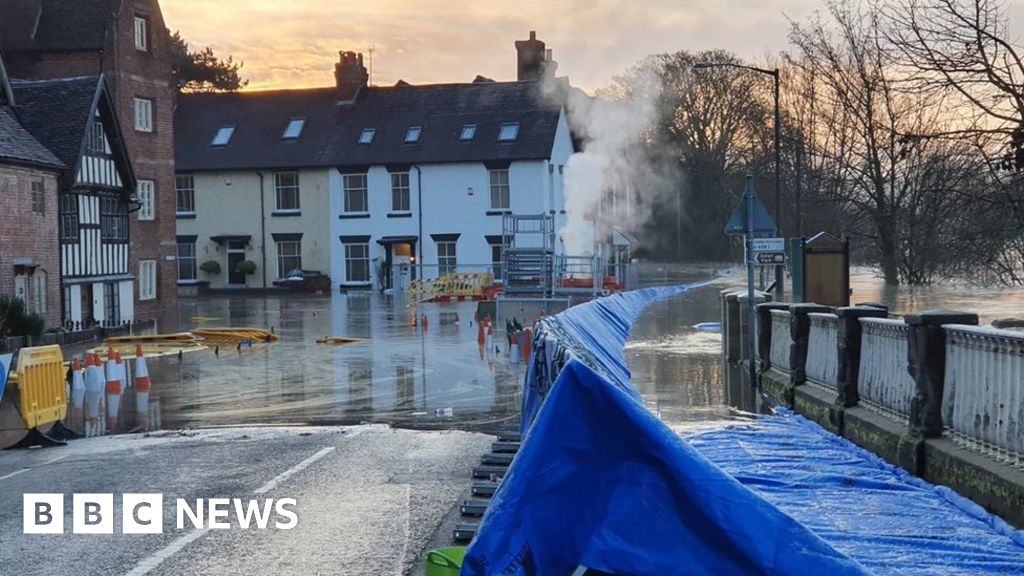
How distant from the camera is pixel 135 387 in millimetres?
21531

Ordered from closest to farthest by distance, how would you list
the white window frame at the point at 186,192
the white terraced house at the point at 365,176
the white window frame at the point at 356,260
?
the white terraced house at the point at 365,176
the white window frame at the point at 356,260
the white window frame at the point at 186,192

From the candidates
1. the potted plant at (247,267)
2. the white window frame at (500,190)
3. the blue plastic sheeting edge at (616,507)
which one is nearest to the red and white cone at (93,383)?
the blue plastic sheeting edge at (616,507)

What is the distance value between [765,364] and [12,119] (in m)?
25.0

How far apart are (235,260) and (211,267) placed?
4.21ft

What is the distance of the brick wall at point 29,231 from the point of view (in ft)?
106

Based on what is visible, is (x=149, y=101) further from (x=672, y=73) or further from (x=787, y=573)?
(x=787, y=573)

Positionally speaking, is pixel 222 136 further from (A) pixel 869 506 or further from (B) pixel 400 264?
(A) pixel 869 506

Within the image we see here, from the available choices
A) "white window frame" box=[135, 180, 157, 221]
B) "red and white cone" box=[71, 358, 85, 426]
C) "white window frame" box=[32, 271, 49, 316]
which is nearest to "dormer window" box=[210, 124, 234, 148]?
"white window frame" box=[135, 180, 157, 221]

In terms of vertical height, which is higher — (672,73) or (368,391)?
(672,73)

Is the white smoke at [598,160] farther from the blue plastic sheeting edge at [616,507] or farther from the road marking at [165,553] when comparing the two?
the blue plastic sheeting edge at [616,507]

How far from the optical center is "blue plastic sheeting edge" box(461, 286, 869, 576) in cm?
503

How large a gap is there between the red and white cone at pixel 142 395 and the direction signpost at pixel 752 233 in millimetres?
8625

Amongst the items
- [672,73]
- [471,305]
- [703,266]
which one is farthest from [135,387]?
[703,266]

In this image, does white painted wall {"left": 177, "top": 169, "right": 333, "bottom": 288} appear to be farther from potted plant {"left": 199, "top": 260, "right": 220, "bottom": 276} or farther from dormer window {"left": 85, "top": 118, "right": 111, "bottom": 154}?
dormer window {"left": 85, "top": 118, "right": 111, "bottom": 154}
